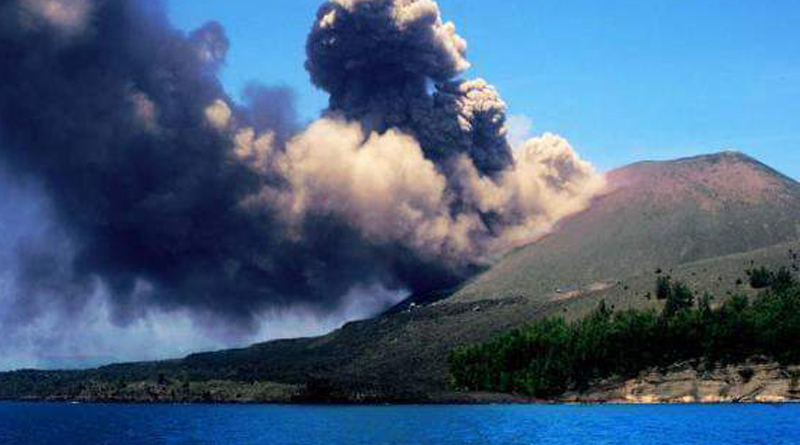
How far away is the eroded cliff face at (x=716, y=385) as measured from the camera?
600 ft

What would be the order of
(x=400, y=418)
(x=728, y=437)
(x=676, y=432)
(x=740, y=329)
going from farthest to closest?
(x=740, y=329) → (x=400, y=418) → (x=676, y=432) → (x=728, y=437)

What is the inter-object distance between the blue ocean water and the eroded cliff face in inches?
505

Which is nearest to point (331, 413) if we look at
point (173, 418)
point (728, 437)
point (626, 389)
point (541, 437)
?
point (173, 418)

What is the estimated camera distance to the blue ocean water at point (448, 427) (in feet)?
362

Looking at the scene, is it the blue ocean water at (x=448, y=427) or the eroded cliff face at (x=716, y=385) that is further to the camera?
the eroded cliff face at (x=716, y=385)

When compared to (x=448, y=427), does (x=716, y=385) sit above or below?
below

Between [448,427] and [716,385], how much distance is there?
264 feet

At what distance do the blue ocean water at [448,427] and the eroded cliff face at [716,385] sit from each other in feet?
42.0

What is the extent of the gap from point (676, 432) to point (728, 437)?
10.5 m

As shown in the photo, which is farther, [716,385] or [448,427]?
[716,385]

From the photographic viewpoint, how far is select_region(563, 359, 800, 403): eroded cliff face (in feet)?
600

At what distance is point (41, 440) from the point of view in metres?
120

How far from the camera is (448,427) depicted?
13112 centimetres

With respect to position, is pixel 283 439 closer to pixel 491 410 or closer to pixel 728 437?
pixel 728 437
